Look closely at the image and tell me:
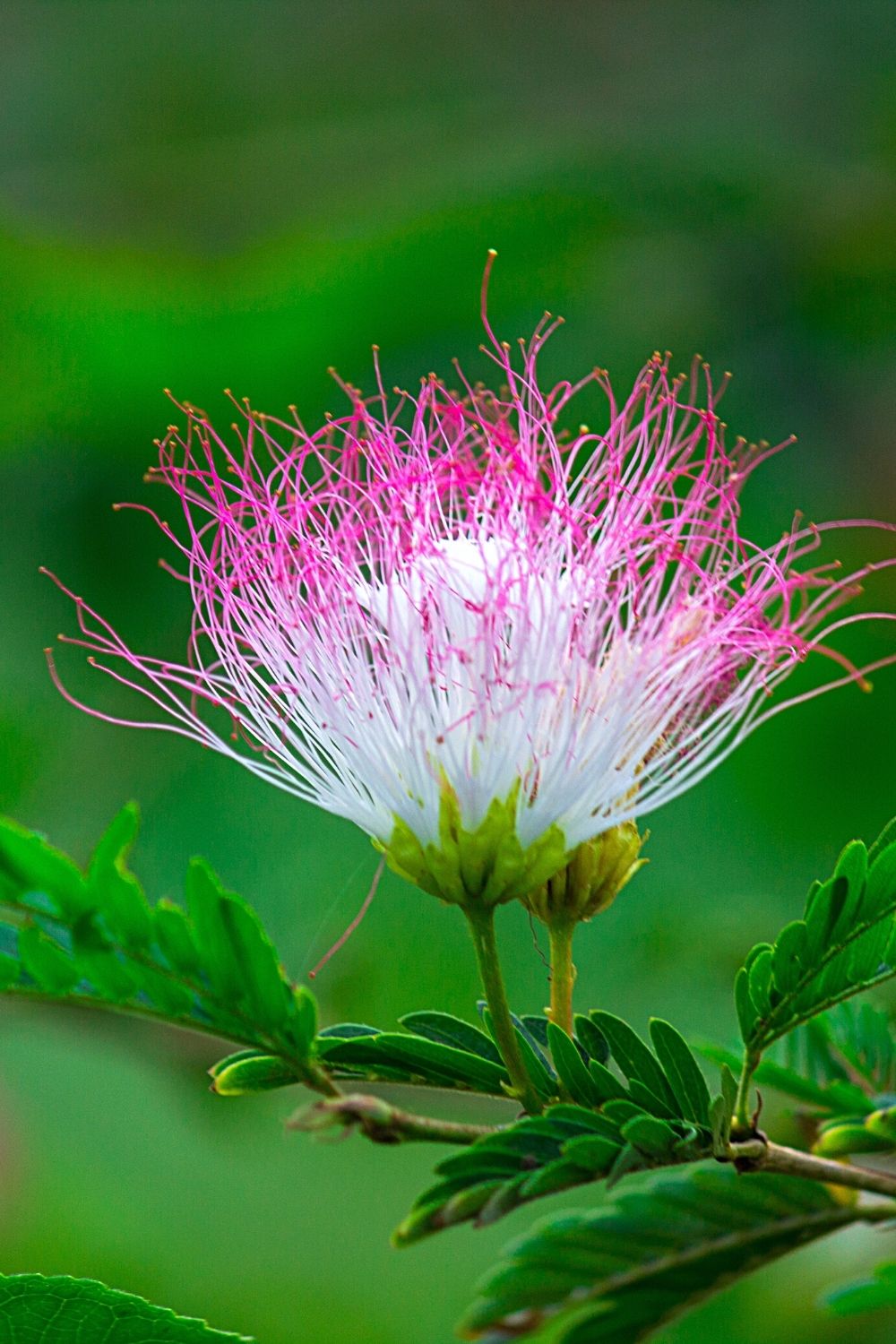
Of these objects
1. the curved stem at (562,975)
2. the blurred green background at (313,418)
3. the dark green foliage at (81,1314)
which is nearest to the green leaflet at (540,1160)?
the curved stem at (562,975)

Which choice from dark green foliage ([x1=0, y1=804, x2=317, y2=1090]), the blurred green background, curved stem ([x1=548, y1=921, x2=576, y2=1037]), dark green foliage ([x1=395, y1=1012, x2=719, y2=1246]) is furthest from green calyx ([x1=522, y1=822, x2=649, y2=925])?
the blurred green background

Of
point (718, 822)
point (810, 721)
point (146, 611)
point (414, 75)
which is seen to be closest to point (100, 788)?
point (146, 611)

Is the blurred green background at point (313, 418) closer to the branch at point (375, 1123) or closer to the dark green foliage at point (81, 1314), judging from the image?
the dark green foliage at point (81, 1314)

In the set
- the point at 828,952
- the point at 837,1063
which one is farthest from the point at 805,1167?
the point at 837,1063

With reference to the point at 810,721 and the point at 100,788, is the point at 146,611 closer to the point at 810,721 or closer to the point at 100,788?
the point at 100,788

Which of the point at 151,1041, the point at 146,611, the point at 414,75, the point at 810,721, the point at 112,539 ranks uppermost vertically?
the point at 414,75

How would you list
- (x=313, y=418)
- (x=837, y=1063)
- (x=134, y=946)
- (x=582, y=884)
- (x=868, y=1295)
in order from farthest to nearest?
1. (x=313, y=418)
2. (x=837, y=1063)
3. (x=582, y=884)
4. (x=868, y=1295)
5. (x=134, y=946)

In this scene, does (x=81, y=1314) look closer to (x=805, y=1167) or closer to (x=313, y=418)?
(x=805, y=1167)
